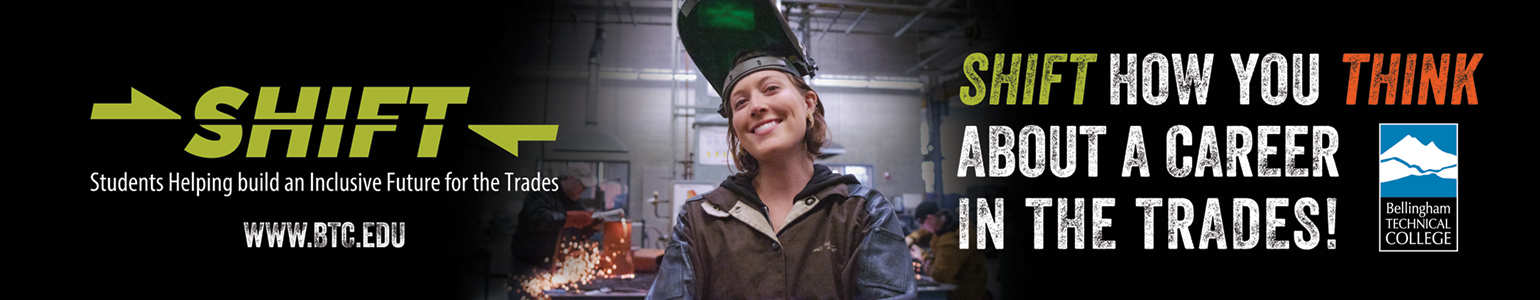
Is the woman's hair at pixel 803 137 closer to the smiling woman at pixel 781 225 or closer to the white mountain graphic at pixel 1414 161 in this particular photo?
the smiling woman at pixel 781 225

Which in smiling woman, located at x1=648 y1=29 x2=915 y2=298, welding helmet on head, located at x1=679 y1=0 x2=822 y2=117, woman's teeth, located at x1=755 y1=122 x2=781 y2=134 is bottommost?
smiling woman, located at x1=648 y1=29 x2=915 y2=298

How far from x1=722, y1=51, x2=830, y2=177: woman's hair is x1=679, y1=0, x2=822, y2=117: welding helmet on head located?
2 cm

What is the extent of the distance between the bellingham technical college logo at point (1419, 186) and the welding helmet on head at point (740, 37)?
2447 millimetres

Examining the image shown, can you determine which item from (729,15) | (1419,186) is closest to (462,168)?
(729,15)

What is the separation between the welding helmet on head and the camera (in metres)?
2.51

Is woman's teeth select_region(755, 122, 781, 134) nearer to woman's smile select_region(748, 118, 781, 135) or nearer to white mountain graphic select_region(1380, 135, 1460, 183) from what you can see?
woman's smile select_region(748, 118, 781, 135)

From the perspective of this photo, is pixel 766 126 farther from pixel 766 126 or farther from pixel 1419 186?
pixel 1419 186

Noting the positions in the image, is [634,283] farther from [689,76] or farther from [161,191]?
[161,191]

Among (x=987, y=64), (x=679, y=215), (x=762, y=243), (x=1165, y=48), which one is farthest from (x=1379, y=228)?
(x=679, y=215)

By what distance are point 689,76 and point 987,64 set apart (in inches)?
48.8

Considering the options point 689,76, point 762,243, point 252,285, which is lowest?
point 252,285

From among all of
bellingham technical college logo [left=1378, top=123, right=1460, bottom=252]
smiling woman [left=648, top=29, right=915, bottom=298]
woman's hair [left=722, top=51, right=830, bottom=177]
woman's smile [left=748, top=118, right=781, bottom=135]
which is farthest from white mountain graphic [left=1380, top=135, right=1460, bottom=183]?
woman's smile [left=748, top=118, right=781, bottom=135]

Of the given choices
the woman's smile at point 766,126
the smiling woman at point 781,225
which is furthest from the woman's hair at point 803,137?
→ the woman's smile at point 766,126

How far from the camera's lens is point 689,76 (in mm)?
2893
